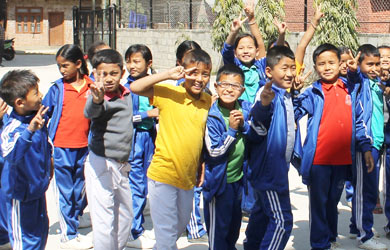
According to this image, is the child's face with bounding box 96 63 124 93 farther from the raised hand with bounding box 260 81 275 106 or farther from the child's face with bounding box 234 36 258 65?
the child's face with bounding box 234 36 258 65

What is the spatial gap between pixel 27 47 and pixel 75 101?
36851mm

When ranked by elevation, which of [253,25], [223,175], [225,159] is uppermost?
[253,25]

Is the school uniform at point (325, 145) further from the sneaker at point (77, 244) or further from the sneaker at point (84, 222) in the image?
the sneaker at point (84, 222)

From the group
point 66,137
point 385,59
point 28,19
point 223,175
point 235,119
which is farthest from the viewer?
point 28,19

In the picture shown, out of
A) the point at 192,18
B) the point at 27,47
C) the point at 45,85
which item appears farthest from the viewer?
the point at 27,47

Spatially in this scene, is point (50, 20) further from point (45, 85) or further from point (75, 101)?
point (75, 101)

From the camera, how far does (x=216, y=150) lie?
3.88 m

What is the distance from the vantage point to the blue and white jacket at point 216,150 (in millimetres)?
3883

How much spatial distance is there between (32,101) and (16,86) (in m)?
0.14

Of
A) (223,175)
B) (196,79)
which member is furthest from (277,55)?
(223,175)

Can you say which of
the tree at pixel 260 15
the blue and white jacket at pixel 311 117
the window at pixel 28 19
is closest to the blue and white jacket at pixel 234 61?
the blue and white jacket at pixel 311 117

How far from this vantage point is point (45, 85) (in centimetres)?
1541

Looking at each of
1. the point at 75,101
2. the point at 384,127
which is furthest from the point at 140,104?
the point at 384,127

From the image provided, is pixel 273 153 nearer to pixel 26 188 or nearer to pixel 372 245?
pixel 372 245
